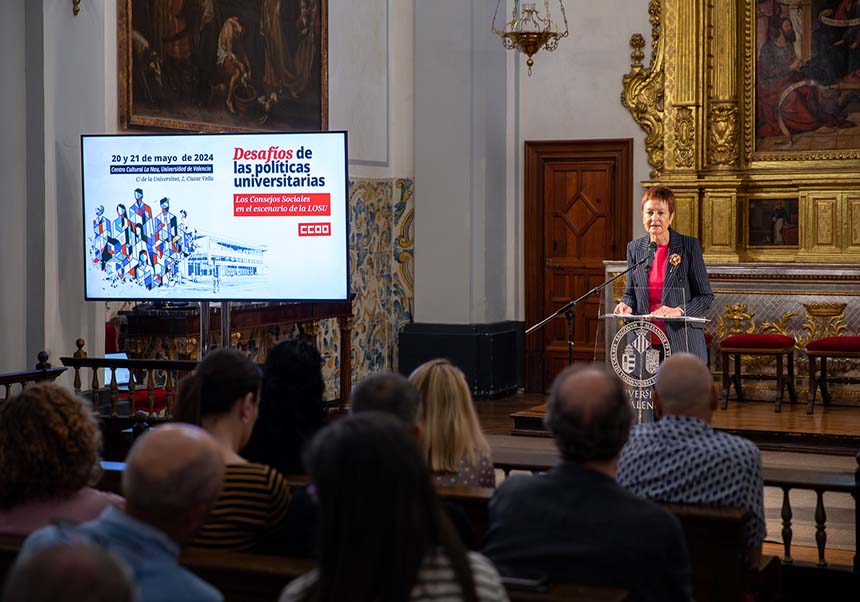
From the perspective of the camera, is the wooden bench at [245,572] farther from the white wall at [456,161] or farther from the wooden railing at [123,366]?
the white wall at [456,161]

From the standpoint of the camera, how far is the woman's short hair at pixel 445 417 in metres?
3.72

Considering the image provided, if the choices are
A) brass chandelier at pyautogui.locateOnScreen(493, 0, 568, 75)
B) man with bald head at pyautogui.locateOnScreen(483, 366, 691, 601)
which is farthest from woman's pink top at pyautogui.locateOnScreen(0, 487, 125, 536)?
brass chandelier at pyautogui.locateOnScreen(493, 0, 568, 75)

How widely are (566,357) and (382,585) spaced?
10354mm

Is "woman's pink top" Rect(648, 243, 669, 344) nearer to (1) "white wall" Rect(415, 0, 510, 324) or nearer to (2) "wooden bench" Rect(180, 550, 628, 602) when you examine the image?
(2) "wooden bench" Rect(180, 550, 628, 602)

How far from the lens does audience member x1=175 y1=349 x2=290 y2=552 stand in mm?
3100

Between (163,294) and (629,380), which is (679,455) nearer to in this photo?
(629,380)

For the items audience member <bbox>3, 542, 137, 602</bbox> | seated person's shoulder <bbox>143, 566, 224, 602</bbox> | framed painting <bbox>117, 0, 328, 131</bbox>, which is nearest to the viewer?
audience member <bbox>3, 542, 137, 602</bbox>

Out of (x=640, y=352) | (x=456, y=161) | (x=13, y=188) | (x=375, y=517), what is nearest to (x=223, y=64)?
(x=13, y=188)

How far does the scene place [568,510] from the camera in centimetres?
269

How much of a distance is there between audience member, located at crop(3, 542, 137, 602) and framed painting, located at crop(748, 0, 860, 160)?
10.5m

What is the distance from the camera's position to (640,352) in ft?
22.5

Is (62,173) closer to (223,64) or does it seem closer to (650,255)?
(223,64)

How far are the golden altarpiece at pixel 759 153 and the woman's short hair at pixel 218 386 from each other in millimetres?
7875

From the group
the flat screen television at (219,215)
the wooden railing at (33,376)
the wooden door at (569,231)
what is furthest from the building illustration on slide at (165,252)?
the wooden door at (569,231)
